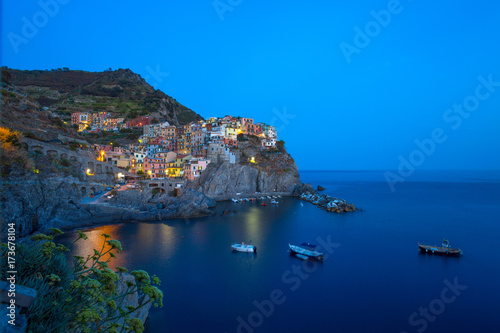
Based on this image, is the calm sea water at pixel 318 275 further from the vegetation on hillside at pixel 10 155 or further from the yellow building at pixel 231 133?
the yellow building at pixel 231 133

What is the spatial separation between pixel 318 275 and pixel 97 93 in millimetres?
115754

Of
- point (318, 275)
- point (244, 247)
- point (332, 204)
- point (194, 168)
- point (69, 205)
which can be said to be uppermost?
point (194, 168)

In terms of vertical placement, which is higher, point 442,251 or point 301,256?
point 442,251

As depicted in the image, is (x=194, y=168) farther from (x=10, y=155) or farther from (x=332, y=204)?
(x=10, y=155)

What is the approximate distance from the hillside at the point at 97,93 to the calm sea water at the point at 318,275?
7324cm

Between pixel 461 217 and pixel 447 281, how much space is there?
2801 cm

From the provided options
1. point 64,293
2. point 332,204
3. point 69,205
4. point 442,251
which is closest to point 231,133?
point 332,204

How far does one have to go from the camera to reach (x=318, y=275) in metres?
20.7

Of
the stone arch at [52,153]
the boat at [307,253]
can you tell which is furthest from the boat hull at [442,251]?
the stone arch at [52,153]

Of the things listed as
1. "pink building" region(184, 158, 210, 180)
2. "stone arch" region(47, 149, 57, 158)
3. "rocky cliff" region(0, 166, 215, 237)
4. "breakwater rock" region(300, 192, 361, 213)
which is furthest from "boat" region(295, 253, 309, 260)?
"stone arch" region(47, 149, 57, 158)

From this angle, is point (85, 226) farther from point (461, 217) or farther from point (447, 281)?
point (461, 217)

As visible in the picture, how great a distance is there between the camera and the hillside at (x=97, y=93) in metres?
94.6

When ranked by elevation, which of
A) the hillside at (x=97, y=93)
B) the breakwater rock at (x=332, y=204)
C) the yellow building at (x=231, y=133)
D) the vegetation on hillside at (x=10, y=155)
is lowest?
the breakwater rock at (x=332, y=204)

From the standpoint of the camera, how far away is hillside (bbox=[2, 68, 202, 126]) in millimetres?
94562
